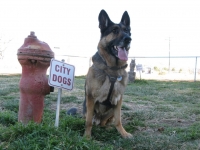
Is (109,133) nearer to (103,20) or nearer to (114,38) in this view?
(114,38)

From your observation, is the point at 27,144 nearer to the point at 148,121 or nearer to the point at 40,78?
the point at 40,78

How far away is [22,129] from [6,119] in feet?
3.67

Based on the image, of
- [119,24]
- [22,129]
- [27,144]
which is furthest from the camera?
[119,24]

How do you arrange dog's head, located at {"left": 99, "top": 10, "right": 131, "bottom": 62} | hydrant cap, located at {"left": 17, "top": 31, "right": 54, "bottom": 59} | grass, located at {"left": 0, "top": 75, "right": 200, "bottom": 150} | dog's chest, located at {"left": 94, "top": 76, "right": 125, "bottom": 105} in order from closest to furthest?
grass, located at {"left": 0, "top": 75, "right": 200, "bottom": 150}
hydrant cap, located at {"left": 17, "top": 31, "right": 54, "bottom": 59}
dog's chest, located at {"left": 94, "top": 76, "right": 125, "bottom": 105}
dog's head, located at {"left": 99, "top": 10, "right": 131, "bottom": 62}

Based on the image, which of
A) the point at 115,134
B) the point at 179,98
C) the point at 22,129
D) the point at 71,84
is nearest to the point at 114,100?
the point at 115,134

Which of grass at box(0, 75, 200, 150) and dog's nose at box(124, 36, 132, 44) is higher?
dog's nose at box(124, 36, 132, 44)

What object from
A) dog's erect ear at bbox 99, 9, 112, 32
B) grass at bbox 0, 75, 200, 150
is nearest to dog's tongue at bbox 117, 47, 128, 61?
dog's erect ear at bbox 99, 9, 112, 32

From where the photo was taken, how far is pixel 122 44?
3.43 metres

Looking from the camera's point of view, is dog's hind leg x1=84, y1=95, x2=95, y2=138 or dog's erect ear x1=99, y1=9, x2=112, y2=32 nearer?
dog's hind leg x1=84, y1=95, x2=95, y2=138

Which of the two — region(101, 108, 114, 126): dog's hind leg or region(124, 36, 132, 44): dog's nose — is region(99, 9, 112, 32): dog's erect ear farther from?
region(101, 108, 114, 126): dog's hind leg

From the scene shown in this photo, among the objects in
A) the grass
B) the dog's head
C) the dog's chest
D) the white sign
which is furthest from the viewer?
the dog's head

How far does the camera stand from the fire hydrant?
9.87 ft

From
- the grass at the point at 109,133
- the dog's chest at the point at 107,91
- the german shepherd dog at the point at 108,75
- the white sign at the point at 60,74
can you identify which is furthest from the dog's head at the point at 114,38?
the grass at the point at 109,133

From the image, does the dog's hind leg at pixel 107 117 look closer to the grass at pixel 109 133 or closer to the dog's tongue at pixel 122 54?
the grass at pixel 109 133
